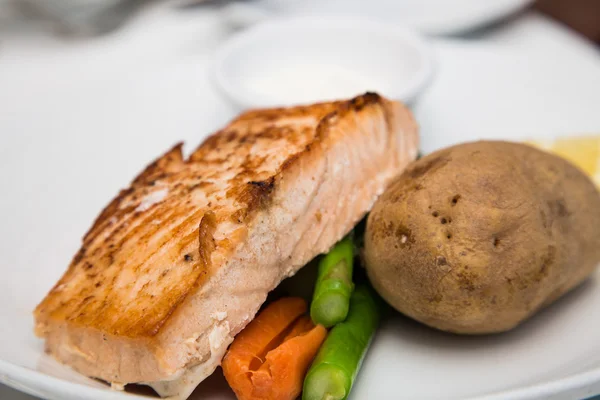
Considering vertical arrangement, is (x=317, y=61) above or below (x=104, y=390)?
above

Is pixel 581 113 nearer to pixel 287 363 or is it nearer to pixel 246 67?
pixel 246 67

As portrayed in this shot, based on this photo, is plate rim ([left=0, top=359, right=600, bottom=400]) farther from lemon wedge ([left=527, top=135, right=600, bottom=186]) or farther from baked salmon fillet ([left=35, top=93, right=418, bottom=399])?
lemon wedge ([left=527, top=135, right=600, bottom=186])

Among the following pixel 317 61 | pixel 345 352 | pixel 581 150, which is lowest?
pixel 581 150

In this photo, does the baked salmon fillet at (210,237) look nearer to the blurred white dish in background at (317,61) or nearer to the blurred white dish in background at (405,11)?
the blurred white dish in background at (317,61)

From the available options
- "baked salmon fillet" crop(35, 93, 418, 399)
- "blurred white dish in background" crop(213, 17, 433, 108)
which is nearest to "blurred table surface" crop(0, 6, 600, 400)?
"blurred white dish in background" crop(213, 17, 433, 108)

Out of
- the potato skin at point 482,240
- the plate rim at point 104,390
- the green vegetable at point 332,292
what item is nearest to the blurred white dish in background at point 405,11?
the potato skin at point 482,240

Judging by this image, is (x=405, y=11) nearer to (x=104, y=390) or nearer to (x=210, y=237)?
(x=210, y=237)

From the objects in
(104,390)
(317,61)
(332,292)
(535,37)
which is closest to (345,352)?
(332,292)
